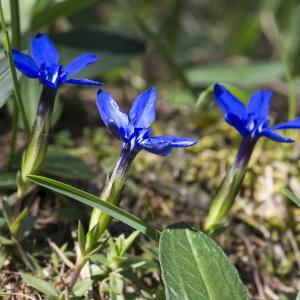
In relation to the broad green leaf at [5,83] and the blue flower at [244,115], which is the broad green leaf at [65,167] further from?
the blue flower at [244,115]

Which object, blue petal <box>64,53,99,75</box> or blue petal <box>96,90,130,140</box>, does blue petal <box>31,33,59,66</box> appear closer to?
blue petal <box>64,53,99,75</box>

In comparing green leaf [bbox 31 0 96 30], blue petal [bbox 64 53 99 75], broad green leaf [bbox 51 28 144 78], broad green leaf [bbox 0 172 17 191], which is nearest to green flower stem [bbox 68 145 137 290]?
blue petal [bbox 64 53 99 75]

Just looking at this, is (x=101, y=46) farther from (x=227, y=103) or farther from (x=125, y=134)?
(x=125, y=134)

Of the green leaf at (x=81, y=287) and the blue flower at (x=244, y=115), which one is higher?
the blue flower at (x=244, y=115)

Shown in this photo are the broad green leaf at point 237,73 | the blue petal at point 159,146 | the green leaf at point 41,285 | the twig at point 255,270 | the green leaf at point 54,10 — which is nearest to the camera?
the blue petal at point 159,146

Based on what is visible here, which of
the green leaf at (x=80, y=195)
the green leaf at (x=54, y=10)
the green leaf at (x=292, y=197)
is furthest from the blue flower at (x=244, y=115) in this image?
the green leaf at (x=54, y=10)

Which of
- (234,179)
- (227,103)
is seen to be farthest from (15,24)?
(234,179)
